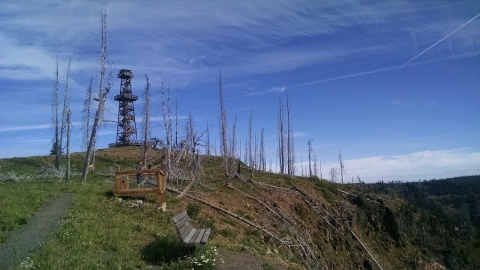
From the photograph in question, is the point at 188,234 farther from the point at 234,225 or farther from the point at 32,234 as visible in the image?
the point at 234,225

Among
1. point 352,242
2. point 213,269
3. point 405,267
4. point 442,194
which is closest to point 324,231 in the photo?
point 352,242

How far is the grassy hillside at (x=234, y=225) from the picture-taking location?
8430 mm

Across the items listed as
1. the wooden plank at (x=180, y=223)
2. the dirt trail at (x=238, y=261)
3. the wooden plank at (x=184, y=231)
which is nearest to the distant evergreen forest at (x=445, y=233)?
the dirt trail at (x=238, y=261)

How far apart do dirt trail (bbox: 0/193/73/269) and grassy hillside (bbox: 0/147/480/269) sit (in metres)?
0.29

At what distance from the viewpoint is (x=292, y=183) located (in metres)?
35.2

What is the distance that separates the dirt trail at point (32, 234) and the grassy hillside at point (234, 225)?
29 centimetres

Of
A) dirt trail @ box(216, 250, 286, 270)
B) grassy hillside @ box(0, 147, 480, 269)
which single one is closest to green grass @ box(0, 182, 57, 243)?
grassy hillside @ box(0, 147, 480, 269)

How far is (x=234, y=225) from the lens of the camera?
53.5ft

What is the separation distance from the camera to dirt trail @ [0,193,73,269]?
25.2 ft

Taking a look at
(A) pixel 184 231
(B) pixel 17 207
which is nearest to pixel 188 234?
(A) pixel 184 231

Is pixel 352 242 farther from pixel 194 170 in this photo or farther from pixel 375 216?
pixel 194 170

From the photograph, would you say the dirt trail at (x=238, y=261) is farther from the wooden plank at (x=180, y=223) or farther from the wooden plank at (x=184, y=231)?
the wooden plank at (x=180, y=223)

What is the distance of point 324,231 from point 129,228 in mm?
20133

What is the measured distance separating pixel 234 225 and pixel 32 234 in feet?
26.9
